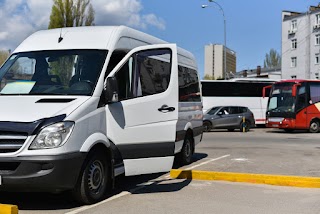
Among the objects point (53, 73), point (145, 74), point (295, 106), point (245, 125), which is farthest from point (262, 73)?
point (53, 73)

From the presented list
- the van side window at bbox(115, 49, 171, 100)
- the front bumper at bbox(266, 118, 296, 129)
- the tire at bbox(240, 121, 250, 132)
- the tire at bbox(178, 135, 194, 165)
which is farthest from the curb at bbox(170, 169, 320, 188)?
the tire at bbox(240, 121, 250, 132)

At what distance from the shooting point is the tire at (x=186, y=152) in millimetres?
10188

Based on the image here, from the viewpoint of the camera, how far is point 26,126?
5.45m

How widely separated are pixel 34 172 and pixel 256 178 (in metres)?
4.25

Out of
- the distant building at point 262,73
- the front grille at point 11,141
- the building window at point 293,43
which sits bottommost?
the front grille at point 11,141

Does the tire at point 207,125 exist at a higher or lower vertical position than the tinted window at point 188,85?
lower

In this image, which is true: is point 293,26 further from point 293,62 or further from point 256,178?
point 256,178

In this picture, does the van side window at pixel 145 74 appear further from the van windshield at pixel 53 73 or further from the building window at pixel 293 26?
the building window at pixel 293 26

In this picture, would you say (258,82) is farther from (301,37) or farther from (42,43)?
(301,37)

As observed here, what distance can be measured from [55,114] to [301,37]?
185 ft

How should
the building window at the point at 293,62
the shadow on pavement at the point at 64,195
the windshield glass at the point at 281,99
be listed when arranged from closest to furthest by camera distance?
the shadow on pavement at the point at 64,195, the windshield glass at the point at 281,99, the building window at the point at 293,62

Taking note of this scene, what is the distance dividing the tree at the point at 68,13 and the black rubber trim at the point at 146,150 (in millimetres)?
27881

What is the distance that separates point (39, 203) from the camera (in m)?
6.26

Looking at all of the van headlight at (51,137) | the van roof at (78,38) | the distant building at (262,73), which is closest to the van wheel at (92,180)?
the van headlight at (51,137)
